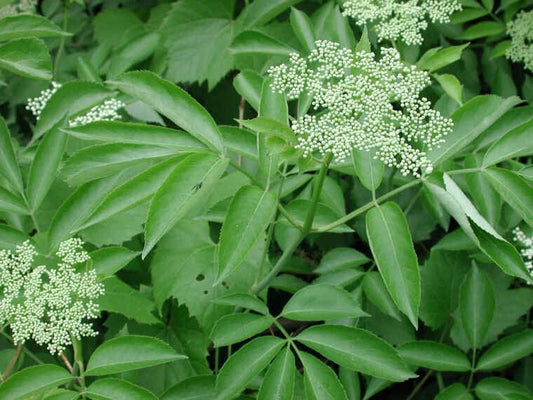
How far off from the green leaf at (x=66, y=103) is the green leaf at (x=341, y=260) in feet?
3.23

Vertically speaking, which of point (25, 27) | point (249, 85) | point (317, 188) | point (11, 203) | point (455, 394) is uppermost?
point (25, 27)

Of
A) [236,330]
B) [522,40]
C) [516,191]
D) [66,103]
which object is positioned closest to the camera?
[516,191]

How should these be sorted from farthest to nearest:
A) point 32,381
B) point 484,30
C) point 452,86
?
point 484,30 → point 452,86 → point 32,381

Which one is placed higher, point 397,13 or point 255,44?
point 397,13

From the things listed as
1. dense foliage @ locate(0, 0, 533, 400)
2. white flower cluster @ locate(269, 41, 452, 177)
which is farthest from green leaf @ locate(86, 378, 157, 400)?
white flower cluster @ locate(269, 41, 452, 177)

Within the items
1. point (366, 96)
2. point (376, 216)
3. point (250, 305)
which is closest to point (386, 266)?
point (376, 216)

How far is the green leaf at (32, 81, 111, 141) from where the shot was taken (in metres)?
2.08

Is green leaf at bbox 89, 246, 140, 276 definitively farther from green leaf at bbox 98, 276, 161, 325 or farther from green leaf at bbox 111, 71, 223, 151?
green leaf at bbox 111, 71, 223, 151

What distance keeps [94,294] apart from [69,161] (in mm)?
388

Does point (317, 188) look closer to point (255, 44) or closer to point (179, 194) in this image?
point (179, 194)

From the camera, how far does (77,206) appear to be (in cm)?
182

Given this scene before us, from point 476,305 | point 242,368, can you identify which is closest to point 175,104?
point 242,368

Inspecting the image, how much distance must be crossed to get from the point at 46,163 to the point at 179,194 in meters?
0.74

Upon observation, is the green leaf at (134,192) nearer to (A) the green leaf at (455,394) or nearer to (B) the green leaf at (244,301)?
(B) the green leaf at (244,301)
